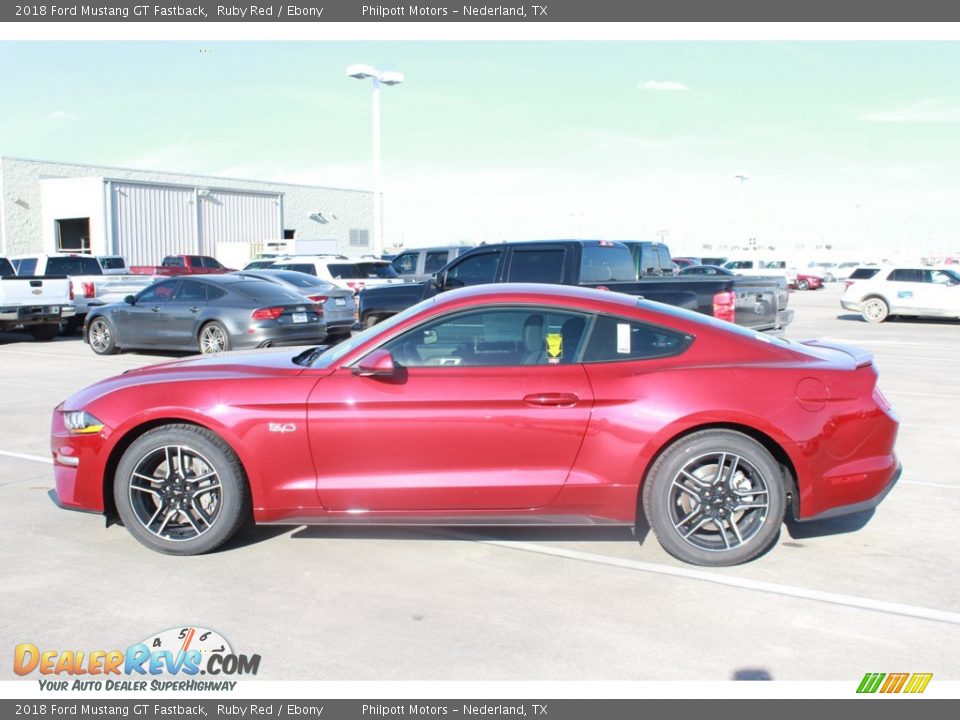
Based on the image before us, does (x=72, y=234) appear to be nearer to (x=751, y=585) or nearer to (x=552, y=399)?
(x=552, y=399)

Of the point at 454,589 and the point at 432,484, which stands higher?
the point at 432,484

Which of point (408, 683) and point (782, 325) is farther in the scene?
point (782, 325)

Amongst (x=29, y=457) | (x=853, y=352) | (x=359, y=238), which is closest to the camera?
(x=853, y=352)

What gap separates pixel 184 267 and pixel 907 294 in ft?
83.1

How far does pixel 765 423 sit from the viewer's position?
490 cm

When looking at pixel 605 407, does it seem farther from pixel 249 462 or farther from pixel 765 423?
pixel 249 462

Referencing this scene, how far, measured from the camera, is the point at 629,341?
5.15 metres

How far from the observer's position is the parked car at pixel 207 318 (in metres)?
14.7

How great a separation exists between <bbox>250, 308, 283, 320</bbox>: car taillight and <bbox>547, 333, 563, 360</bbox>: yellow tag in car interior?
1017cm

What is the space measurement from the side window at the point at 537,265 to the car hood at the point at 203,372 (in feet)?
21.6

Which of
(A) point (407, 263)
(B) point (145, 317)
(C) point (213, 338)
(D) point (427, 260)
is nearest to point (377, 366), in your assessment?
(C) point (213, 338)

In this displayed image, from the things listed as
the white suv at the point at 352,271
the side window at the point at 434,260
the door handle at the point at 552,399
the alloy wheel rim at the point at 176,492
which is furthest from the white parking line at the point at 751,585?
the white suv at the point at 352,271

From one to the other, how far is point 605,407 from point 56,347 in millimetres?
15742
